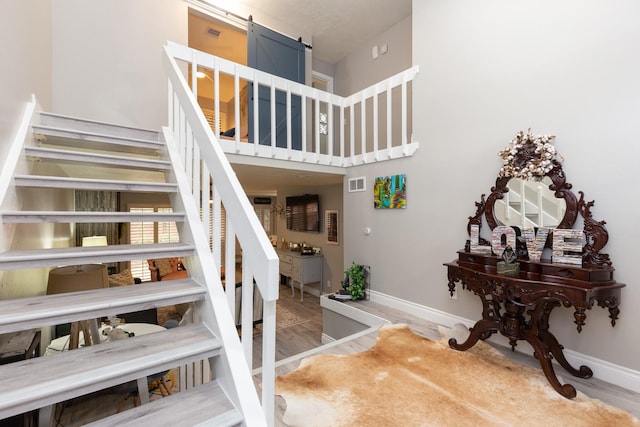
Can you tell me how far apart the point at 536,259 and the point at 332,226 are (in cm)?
397

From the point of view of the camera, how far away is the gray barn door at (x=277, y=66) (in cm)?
426

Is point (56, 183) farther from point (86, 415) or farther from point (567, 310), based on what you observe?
point (567, 310)

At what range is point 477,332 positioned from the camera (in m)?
2.31

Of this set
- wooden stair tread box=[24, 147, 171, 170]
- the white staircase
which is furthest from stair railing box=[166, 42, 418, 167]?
the white staircase

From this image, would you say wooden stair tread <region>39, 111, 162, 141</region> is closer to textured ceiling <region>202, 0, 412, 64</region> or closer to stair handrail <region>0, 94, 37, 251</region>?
stair handrail <region>0, 94, 37, 251</region>

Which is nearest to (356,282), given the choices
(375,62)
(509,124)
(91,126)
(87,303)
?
(509,124)

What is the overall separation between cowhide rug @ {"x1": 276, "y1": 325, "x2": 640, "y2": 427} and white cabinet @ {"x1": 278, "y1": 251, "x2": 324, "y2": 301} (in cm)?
355

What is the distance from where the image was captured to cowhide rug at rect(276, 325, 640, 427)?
5.45 ft

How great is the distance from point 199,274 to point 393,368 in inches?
61.5

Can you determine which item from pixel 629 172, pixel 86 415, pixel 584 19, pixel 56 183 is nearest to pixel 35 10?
pixel 56 183

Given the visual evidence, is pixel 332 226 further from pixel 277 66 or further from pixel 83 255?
pixel 83 255

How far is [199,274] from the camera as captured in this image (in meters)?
1.62

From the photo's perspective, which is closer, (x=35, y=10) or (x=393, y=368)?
(x=393, y=368)

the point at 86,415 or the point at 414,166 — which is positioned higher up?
the point at 414,166
